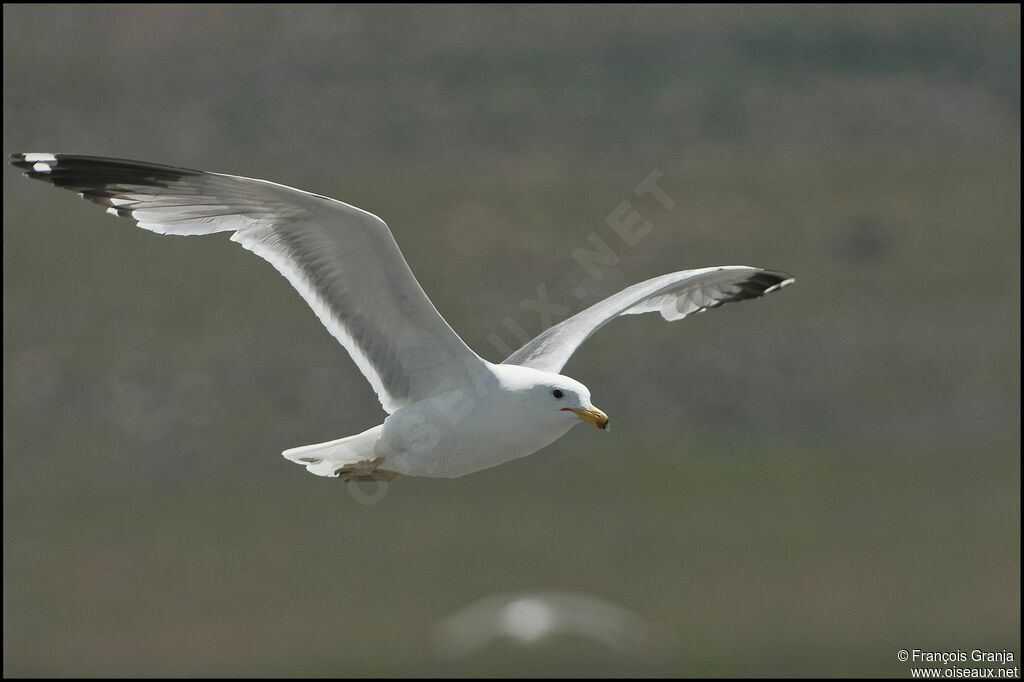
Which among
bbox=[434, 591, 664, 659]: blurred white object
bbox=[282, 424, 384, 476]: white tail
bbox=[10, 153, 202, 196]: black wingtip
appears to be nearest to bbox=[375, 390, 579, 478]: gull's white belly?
bbox=[282, 424, 384, 476]: white tail

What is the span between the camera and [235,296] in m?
41.9

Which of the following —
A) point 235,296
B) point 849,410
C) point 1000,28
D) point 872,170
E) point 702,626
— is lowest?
point 702,626

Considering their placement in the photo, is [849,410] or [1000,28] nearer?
[849,410]

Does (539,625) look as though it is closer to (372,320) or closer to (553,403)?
(372,320)

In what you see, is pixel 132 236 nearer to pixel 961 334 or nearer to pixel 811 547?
pixel 811 547

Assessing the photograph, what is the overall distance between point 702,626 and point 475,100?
27.3 metres

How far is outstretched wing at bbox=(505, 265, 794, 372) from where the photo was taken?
9398 millimetres

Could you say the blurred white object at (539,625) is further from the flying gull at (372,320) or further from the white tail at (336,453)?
the flying gull at (372,320)

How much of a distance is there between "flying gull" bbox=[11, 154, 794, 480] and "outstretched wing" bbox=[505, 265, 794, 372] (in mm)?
488

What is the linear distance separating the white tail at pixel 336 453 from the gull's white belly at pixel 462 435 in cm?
21

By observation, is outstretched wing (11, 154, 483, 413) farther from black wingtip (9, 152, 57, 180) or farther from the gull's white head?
the gull's white head

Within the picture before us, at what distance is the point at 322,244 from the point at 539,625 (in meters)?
21.9

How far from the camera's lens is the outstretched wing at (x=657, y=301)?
30.8 ft

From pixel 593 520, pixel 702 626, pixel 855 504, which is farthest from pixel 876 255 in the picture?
pixel 702 626
